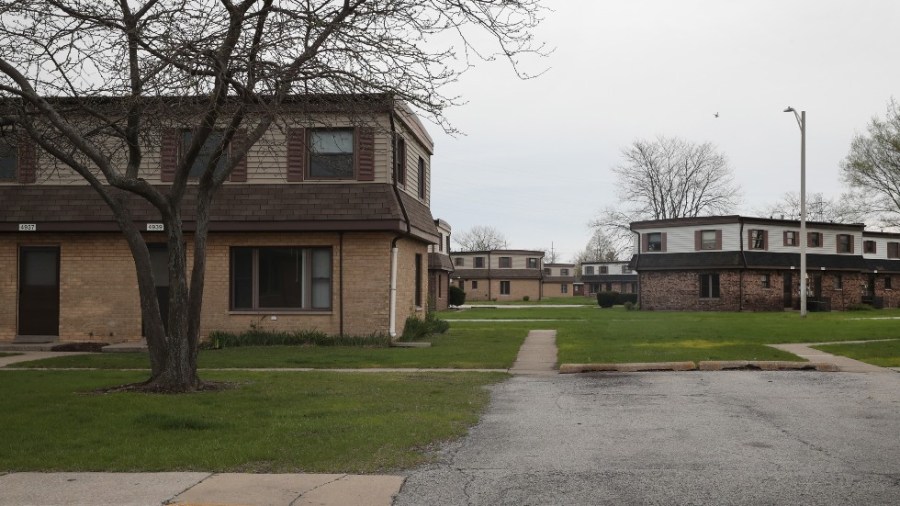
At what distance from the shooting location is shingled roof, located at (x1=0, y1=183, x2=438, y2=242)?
21781 millimetres

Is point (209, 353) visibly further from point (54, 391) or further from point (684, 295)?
point (684, 295)

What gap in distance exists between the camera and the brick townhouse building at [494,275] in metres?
88.2

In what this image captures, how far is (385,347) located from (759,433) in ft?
44.2

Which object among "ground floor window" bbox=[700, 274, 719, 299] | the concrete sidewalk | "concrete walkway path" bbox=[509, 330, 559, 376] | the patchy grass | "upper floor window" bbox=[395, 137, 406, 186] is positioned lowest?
"concrete walkway path" bbox=[509, 330, 559, 376]

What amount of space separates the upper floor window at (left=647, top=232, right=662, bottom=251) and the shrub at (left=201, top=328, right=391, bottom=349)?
37.4 meters

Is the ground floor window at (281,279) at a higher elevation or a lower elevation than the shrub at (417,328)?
higher

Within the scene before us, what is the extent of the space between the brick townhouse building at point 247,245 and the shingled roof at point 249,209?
0.10 feet

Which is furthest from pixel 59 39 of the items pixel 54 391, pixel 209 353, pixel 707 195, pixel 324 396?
pixel 707 195

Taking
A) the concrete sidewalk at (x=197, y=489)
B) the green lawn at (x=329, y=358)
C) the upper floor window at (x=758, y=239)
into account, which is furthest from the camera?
the upper floor window at (x=758, y=239)

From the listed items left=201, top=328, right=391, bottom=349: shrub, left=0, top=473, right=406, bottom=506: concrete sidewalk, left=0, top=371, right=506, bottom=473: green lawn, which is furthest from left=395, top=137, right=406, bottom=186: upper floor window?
left=0, top=473, right=406, bottom=506: concrete sidewalk

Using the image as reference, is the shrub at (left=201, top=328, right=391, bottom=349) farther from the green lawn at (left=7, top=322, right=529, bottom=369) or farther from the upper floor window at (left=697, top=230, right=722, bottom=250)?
the upper floor window at (left=697, top=230, right=722, bottom=250)

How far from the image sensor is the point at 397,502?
6.46 meters

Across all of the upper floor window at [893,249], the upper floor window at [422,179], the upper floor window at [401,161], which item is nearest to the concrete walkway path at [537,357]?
the upper floor window at [422,179]

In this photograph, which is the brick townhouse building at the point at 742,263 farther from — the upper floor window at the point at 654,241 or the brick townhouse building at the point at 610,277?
the brick townhouse building at the point at 610,277
